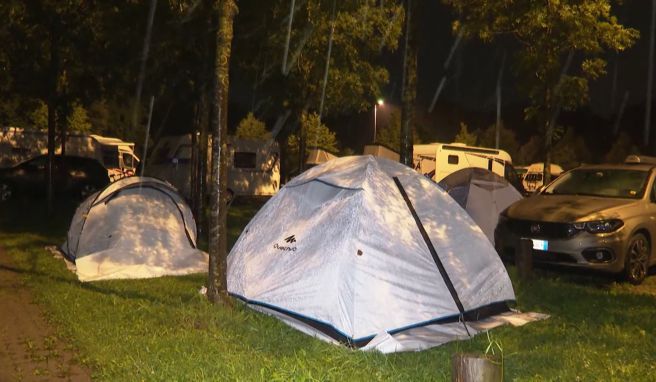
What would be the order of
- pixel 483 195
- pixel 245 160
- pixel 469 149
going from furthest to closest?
pixel 469 149 < pixel 245 160 < pixel 483 195

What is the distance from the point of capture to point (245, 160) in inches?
976

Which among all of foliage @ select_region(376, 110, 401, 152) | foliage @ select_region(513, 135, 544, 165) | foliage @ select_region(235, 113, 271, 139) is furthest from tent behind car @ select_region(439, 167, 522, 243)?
foliage @ select_region(513, 135, 544, 165)

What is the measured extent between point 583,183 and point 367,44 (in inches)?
402

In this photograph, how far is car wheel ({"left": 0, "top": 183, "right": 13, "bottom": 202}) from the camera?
71.1 ft

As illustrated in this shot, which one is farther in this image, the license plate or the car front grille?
the license plate

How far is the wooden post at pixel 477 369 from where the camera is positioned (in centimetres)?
361

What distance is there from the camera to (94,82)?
1731 cm

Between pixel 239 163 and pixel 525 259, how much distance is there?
16.8m

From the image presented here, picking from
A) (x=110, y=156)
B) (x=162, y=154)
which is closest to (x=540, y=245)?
(x=162, y=154)

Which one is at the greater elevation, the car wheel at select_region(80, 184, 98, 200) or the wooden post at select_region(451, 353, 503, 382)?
the wooden post at select_region(451, 353, 503, 382)

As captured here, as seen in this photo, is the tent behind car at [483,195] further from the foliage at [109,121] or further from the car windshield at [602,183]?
the foliage at [109,121]

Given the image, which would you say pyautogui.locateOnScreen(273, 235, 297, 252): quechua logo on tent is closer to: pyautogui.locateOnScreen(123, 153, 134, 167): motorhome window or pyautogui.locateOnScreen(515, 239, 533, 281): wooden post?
pyautogui.locateOnScreen(515, 239, 533, 281): wooden post

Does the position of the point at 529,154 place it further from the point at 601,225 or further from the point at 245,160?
the point at 601,225

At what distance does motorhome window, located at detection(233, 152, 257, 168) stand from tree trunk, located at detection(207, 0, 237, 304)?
17178mm
